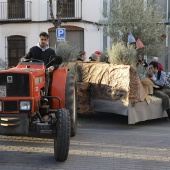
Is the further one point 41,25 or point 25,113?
point 41,25

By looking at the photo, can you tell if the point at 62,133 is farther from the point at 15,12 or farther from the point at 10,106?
the point at 15,12

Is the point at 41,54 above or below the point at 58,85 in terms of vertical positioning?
above

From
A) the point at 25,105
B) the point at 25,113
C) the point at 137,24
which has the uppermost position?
the point at 137,24

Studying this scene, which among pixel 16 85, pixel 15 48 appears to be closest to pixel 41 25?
pixel 15 48

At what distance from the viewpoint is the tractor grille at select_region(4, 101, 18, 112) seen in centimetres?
548

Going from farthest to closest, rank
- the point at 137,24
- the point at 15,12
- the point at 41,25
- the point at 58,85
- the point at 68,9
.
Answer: the point at 15,12 → the point at 41,25 → the point at 68,9 → the point at 137,24 → the point at 58,85

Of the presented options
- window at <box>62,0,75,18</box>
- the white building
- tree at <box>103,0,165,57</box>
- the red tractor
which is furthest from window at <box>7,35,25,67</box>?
the red tractor

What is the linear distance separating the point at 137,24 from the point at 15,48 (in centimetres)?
1208

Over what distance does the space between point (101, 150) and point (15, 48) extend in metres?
21.4

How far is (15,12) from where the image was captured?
1046 inches

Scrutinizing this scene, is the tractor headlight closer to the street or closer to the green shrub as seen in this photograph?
the street

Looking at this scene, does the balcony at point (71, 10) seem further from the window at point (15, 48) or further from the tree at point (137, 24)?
the tree at point (137, 24)

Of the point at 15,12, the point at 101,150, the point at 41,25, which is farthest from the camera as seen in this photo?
the point at 15,12

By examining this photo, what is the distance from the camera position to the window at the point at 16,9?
26406 mm
